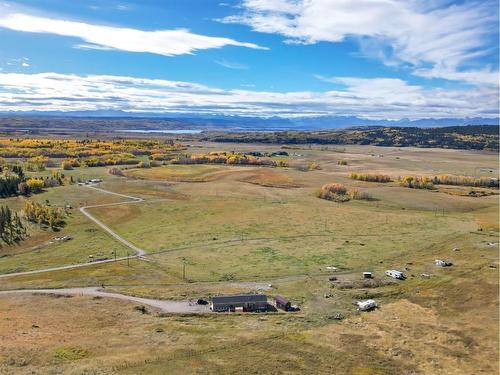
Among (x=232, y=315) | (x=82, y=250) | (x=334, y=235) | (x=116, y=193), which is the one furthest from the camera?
(x=116, y=193)

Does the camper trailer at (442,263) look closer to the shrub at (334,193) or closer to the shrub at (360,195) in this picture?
the shrub at (334,193)

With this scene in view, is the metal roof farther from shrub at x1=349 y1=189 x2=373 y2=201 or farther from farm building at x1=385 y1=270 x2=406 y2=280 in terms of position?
shrub at x1=349 y1=189 x2=373 y2=201

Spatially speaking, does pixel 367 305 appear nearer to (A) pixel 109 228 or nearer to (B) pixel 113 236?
(B) pixel 113 236

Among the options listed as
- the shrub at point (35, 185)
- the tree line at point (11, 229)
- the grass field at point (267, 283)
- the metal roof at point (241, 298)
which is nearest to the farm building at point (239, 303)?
the metal roof at point (241, 298)

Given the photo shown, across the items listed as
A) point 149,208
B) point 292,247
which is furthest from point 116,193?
point 292,247

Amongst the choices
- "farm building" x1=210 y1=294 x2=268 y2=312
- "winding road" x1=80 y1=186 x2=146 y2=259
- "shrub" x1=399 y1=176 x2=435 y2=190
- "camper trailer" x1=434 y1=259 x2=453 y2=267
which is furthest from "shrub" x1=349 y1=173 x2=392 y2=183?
"farm building" x1=210 y1=294 x2=268 y2=312

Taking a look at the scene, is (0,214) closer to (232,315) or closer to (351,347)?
(232,315)
